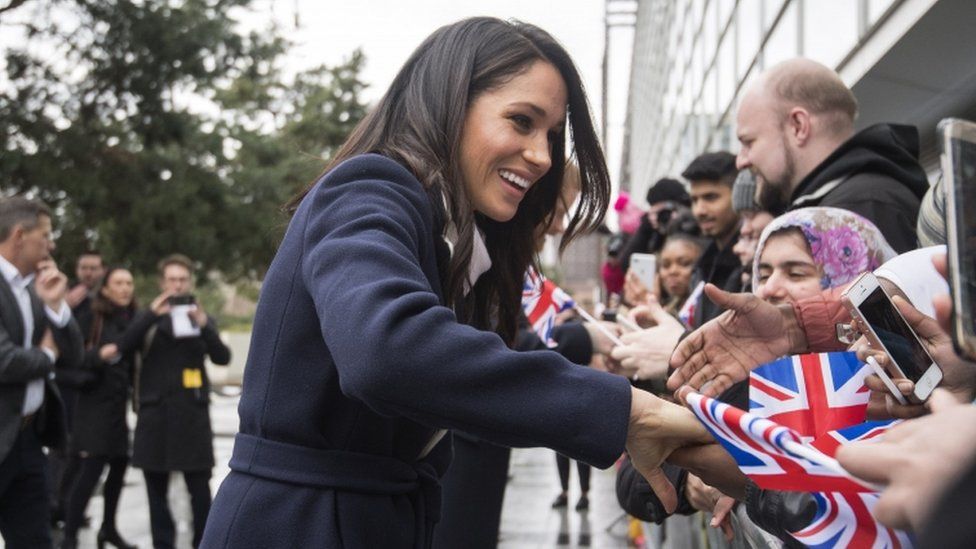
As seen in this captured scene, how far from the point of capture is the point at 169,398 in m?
7.10

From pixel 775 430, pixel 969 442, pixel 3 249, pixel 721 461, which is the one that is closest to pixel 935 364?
pixel 721 461

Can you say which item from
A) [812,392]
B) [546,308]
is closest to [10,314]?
[546,308]

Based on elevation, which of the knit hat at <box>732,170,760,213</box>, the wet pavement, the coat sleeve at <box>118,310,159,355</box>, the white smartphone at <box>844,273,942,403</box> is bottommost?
the wet pavement

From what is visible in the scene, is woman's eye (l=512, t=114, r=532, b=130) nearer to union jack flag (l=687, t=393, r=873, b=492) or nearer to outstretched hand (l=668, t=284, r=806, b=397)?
outstretched hand (l=668, t=284, r=806, b=397)

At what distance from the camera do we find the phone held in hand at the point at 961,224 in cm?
115

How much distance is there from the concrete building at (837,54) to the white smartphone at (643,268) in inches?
68.5

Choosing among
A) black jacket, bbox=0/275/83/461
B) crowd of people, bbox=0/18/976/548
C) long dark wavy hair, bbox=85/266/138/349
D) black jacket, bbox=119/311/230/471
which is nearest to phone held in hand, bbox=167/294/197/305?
black jacket, bbox=119/311/230/471

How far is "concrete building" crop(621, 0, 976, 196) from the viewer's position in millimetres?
5863

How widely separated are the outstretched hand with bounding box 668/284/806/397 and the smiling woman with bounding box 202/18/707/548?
461 mm

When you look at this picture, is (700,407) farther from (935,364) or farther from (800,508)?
(935,364)

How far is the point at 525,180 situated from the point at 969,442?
1.28 metres

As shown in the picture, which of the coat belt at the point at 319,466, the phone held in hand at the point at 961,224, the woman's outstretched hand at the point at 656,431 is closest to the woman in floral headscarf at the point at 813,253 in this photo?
the woman's outstretched hand at the point at 656,431

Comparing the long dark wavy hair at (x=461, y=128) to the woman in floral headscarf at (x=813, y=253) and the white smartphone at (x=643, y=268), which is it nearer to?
the woman in floral headscarf at (x=813, y=253)

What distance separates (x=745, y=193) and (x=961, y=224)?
372 centimetres
